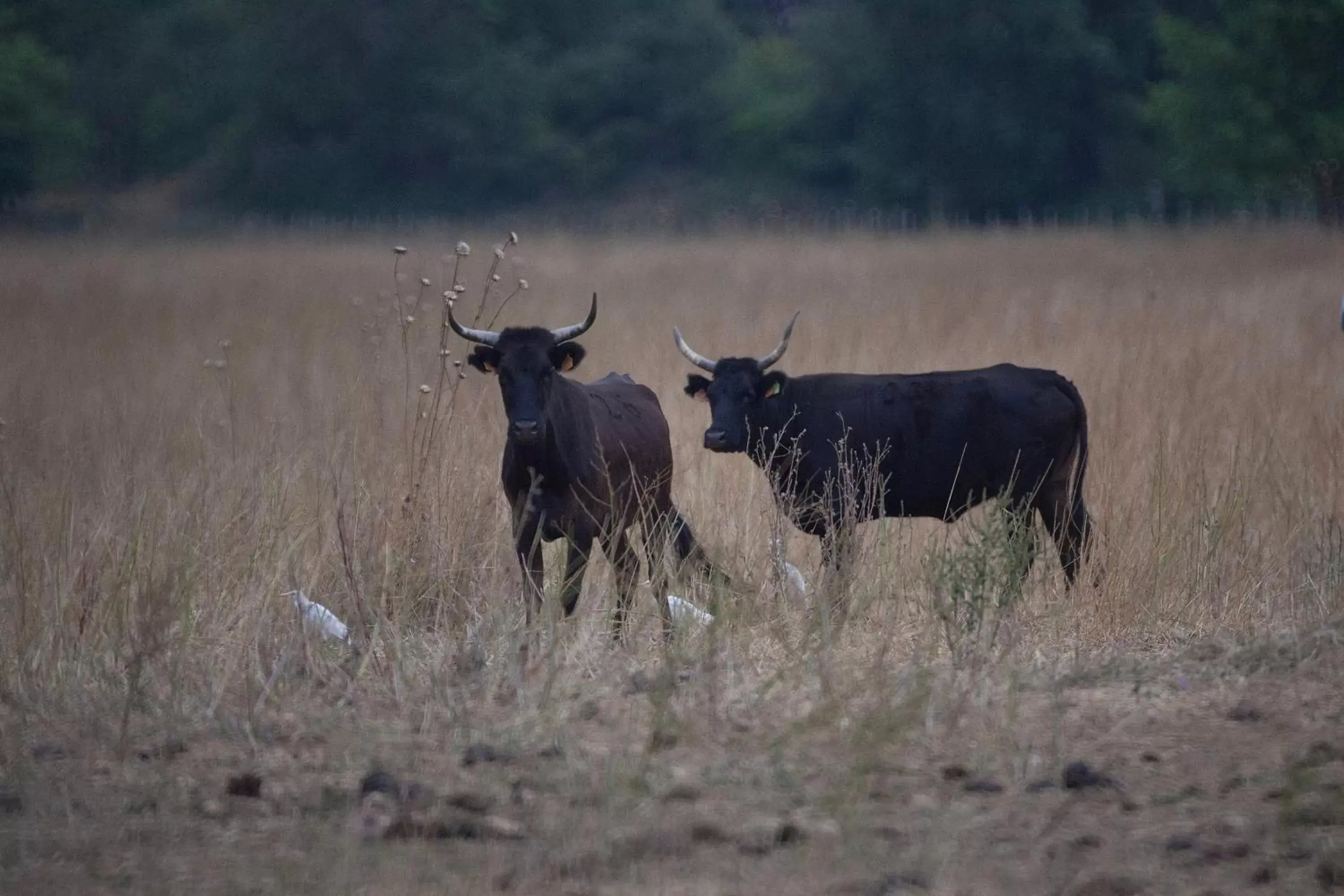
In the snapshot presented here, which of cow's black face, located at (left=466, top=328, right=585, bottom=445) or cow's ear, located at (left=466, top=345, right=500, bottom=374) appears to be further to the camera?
cow's ear, located at (left=466, top=345, right=500, bottom=374)

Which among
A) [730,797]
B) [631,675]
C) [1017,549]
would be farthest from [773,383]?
[730,797]

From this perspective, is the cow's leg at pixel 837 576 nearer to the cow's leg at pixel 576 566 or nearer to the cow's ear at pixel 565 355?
the cow's leg at pixel 576 566

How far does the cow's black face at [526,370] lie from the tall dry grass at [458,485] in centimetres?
20

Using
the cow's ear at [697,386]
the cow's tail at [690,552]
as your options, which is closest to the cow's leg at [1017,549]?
the cow's tail at [690,552]

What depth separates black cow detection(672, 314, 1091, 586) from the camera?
8.28 metres

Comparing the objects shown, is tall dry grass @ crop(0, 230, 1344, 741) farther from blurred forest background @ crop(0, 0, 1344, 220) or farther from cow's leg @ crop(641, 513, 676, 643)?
blurred forest background @ crop(0, 0, 1344, 220)

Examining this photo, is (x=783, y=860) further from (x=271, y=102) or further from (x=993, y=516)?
(x=271, y=102)

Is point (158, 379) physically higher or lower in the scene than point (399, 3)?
lower

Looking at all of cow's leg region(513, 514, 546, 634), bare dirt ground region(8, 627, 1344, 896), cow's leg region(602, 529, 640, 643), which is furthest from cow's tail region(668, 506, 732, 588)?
bare dirt ground region(8, 627, 1344, 896)

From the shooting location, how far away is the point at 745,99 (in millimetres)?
44656

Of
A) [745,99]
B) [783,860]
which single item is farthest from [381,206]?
[783,860]

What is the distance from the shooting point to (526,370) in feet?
22.9

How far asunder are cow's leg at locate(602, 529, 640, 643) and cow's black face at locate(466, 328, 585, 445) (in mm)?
561

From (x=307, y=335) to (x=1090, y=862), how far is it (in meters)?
11.3
